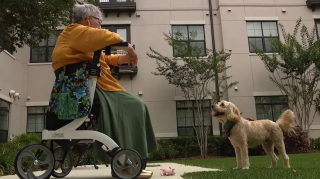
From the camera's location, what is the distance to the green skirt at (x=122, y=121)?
2.47 m

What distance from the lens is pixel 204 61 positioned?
1198 cm

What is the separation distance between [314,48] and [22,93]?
12.4 meters

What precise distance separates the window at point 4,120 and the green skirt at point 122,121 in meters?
10.4

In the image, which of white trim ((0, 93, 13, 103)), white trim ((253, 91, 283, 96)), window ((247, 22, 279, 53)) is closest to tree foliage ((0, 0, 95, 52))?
white trim ((0, 93, 13, 103))

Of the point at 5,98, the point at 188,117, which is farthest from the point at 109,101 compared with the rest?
the point at 188,117

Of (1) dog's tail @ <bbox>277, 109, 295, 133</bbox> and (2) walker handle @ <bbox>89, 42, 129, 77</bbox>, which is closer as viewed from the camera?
(2) walker handle @ <bbox>89, 42, 129, 77</bbox>

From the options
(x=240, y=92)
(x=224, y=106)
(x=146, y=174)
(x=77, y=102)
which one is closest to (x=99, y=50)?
(x=77, y=102)

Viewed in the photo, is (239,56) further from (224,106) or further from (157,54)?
(224,106)

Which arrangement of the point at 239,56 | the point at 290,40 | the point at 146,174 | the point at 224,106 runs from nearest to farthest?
1. the point at 146,174
2. the point at 224,106
3. the point at 290,40
4. the point at 239,56

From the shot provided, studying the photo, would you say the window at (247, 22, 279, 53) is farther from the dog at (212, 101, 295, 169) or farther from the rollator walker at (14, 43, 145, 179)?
the rollator walker at (14, 43, 145, 179)

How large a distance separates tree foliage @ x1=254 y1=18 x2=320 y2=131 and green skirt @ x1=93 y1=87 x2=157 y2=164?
1119cm

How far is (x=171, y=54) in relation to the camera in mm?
13570

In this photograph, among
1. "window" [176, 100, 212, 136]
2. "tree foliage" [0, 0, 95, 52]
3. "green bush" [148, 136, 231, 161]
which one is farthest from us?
"window" [176, 100, 212, 136]

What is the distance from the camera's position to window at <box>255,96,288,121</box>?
43.6ft
